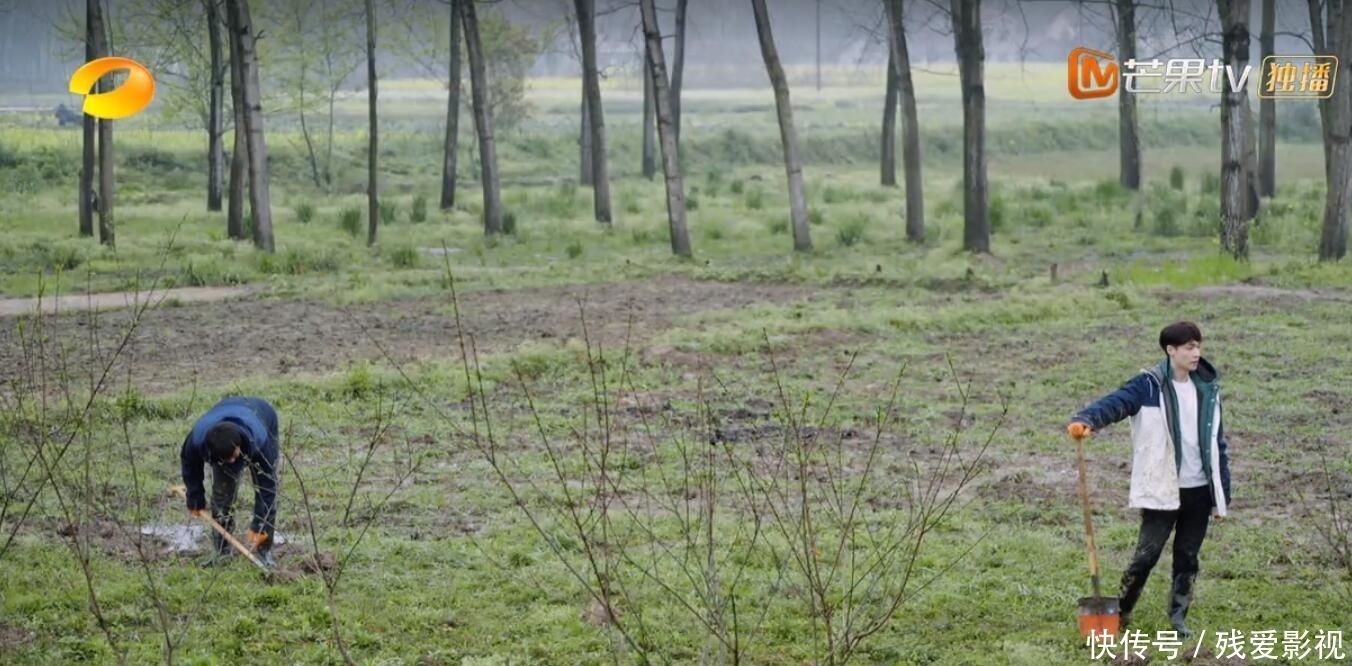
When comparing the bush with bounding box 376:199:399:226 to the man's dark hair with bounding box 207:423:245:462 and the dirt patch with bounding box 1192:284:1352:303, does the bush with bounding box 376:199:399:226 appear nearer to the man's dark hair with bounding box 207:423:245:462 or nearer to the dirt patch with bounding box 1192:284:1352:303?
the dirt patch with bounding box 1192:284:1352:303

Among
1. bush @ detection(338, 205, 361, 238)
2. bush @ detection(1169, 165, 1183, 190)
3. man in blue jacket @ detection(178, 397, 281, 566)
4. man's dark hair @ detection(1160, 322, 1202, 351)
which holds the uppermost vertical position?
bush @ detection(1169, 165, 1183, 190)

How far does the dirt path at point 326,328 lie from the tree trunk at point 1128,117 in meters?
15.1

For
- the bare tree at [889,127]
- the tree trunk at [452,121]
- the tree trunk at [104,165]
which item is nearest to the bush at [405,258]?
the tree trunk at [104,165]

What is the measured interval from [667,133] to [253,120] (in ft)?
21.0

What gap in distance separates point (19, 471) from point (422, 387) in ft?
13.7

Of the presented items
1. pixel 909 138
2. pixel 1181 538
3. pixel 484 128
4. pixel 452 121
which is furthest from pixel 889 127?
pixel 1181 538

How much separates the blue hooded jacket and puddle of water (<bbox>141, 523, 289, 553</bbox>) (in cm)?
57

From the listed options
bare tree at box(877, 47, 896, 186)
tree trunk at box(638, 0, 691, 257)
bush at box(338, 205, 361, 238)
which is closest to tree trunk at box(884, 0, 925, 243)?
Result: tree trunk at box(638, 0, 691, 257)

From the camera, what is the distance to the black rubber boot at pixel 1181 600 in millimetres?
8297

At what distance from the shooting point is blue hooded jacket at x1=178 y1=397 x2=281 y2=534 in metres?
9.18

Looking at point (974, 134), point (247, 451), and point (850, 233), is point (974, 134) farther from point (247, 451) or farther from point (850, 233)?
point (247, 451)

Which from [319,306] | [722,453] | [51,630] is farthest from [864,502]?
[319,306]

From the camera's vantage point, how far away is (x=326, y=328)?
19.3 m

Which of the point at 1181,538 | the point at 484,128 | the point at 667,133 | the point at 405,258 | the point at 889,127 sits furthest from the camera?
the point at 889,127
